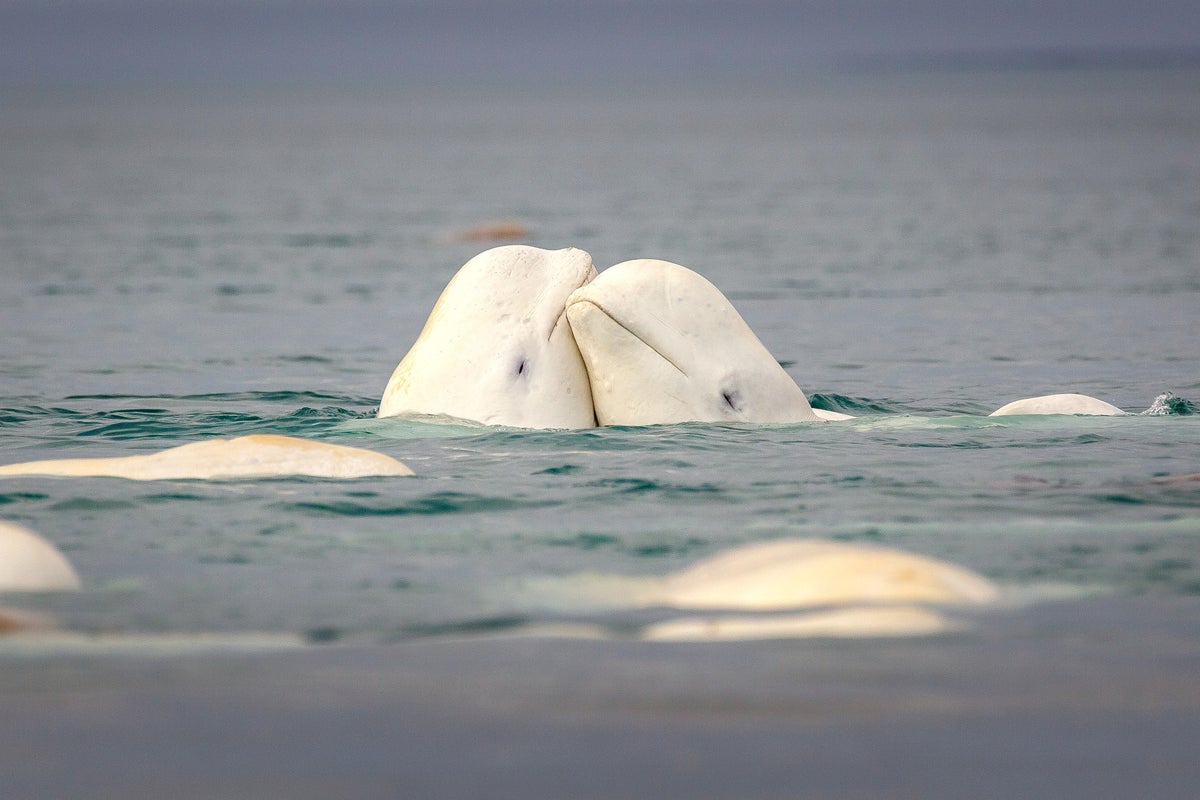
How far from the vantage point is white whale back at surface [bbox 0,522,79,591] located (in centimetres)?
699

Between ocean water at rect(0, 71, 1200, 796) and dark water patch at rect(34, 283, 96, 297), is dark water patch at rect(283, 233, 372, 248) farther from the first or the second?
dark water patch at rect(34, 283, 96, 297)

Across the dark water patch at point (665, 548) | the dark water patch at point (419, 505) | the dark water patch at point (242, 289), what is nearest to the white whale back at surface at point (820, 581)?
the dark water patch at point (665, 548)

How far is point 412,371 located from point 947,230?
23089 millimetres

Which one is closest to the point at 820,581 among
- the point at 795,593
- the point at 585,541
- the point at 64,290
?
the point at 795,593

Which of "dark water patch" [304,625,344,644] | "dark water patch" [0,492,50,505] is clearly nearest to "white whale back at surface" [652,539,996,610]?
"dark water patch" [304,625,344,644]

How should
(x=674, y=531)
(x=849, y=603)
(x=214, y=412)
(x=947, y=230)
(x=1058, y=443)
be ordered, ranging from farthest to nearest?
(x=947, y=230)
(x=214, y=412)
(x=1058, y=443)
(x=674, y=531)
(x=849, y=603)

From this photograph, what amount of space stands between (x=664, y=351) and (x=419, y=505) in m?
2.22

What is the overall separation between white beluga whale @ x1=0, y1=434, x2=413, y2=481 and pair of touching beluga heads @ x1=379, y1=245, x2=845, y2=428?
1043 millimetres

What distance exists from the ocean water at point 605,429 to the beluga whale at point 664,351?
23cm

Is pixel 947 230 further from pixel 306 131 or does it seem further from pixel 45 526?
pixel 306 131

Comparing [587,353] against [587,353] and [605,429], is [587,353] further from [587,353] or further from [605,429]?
[605,429]

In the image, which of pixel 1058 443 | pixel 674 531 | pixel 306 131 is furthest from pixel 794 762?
pixel 306 131

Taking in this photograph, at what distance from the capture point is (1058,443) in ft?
34.3

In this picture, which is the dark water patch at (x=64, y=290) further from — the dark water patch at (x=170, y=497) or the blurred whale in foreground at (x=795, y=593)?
the blurred whale in foreground at (x=795, y=593)
